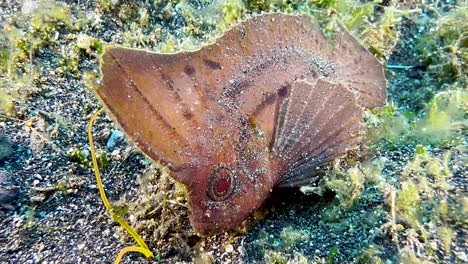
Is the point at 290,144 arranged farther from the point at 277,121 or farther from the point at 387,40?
the point at 387,40

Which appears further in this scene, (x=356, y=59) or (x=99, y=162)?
(x=356, y=59)

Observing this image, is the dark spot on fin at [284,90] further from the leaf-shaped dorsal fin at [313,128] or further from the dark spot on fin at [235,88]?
the dark spot on fin at [235,88]

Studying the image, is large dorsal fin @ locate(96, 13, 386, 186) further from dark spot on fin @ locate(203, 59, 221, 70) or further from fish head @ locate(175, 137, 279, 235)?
fish head @ locate(175, 137, 279, 235)

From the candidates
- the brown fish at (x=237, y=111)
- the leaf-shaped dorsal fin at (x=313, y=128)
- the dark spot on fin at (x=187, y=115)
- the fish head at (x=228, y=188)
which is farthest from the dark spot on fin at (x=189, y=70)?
the leaf-shaped dorsal fin at (x=313, y=128)

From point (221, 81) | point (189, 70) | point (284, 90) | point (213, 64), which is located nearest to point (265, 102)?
point (284, 90)

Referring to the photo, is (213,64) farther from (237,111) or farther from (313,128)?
(313,128)

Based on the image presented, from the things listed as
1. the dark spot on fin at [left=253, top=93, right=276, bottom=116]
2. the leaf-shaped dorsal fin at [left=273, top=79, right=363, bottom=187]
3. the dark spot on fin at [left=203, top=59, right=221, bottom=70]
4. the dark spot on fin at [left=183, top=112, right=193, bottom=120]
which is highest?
the dark spot on fin at [left=203, top=59, right=221, bottom=70]

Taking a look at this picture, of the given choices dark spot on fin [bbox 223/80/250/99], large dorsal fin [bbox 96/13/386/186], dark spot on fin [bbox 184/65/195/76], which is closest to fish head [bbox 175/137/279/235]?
large dorsal fin [bbox 96/13/386/186]

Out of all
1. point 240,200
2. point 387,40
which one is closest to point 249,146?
point 240,200
